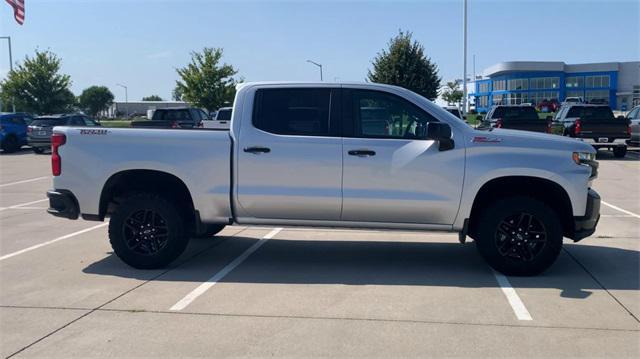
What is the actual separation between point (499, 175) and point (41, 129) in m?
23.8

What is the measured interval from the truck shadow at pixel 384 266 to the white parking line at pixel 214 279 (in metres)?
0.08

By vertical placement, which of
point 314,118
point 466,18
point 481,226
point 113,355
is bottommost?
point 113,355

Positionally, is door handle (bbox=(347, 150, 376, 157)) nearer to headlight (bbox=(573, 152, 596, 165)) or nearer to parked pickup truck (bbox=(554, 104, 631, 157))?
headlight (bbox=(573, 152, 596, 165))

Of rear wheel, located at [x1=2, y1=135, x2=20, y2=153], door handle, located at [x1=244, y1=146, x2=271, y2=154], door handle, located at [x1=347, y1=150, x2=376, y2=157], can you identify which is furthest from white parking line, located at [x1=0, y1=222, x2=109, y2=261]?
rear wheel, located at [x1=2, y1=135, x2=20, y2=153]

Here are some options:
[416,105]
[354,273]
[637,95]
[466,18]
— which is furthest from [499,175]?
[637,95]

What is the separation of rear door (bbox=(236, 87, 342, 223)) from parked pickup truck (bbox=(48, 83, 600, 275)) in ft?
0.04

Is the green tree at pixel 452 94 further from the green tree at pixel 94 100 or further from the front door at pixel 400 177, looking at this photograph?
the front door at pixel 400 177

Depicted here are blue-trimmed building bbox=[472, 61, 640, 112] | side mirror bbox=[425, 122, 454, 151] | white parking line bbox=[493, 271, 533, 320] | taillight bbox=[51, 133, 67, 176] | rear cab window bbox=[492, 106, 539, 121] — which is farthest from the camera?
blue-trimmed building bbox=[472, 61, 640, 112]

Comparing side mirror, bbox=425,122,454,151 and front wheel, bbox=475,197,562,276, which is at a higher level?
side mirror, bbox=425,122,454,151

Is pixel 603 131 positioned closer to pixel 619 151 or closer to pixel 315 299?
pixel 619 151

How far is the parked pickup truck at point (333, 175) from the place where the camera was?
6.37 m

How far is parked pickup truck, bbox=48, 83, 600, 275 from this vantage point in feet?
20.9

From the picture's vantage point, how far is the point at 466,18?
128 feet

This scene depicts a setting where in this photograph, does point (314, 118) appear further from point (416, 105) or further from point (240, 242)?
point (240, 242)
